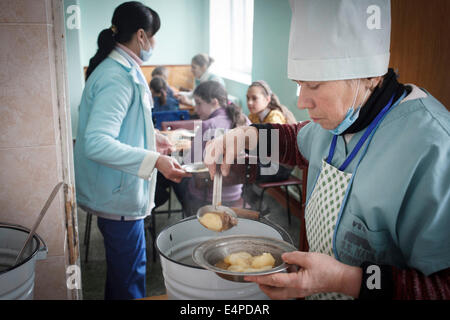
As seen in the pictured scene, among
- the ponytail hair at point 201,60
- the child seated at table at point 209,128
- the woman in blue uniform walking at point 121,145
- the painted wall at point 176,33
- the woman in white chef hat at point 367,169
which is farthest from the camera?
the painted wall at point 176,33

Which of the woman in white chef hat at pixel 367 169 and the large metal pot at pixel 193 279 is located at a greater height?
the woman in white chef hat at pixel 367 169

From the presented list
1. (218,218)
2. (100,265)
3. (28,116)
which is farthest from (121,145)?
(100,265)

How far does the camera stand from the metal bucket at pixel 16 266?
711 millimetres

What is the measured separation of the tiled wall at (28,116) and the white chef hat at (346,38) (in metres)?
0.66

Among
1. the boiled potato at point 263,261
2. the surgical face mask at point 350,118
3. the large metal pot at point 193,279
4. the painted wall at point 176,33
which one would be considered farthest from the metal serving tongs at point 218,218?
the painted wall at point 176,33

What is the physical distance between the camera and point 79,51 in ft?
17.8

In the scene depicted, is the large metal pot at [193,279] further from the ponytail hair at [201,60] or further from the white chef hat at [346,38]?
the ponytail hair at [201,60]

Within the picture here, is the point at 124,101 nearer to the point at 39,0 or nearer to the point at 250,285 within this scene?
the point at 39,0

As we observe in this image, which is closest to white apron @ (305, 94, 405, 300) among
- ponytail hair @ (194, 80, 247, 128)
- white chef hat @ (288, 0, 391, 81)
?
white chef hat @ (288, 0, 391, 81)

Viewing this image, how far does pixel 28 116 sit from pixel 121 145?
445mm

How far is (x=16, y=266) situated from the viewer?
0.71 metres

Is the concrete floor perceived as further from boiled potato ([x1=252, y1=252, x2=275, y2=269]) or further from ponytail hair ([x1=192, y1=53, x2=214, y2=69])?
ponytail hair ([x1=192, y1=53, x2=214, y2=69])

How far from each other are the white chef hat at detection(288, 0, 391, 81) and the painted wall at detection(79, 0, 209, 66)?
525 cm

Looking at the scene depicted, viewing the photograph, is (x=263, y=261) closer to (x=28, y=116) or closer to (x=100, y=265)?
(x=28, y=116)
